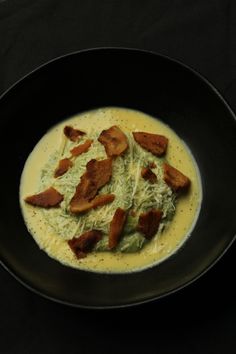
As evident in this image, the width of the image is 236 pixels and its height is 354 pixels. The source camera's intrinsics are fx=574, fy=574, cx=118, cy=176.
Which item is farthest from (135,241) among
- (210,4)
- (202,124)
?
(210,4)

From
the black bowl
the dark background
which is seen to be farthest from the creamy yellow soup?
the dark background

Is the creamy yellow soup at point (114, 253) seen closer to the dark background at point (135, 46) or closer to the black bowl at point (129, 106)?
the black bowl at point (129, 106)

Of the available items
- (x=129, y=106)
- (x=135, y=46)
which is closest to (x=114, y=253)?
(x=129, y=106)

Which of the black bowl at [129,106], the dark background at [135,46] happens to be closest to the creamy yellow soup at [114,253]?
the black bowl at [129,106]

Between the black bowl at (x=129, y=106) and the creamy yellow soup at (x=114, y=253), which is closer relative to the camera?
the black bowl at (x=129, y=106)

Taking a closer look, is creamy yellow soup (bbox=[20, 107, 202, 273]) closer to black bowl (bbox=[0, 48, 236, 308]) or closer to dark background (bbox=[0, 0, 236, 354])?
black bowl (bbox=[0, 48, 236, 308])

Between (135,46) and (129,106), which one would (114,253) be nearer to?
(129,106)
